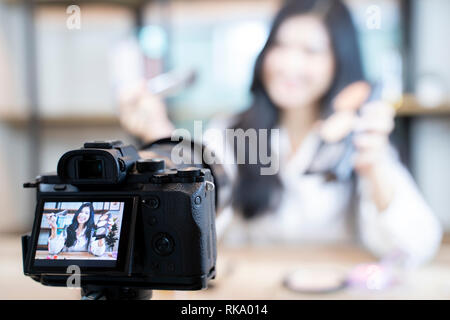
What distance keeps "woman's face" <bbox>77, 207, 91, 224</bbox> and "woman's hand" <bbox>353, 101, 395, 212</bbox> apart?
126cm

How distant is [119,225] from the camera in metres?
0.51

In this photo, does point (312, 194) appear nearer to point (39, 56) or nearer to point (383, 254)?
point (383, 254)

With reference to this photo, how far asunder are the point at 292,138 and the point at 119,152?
3.95ft

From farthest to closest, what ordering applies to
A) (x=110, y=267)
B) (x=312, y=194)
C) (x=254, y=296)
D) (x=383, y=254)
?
(x=312, y=194), (x=383, y=254), (x=254, y=296), (x=110, y=267)

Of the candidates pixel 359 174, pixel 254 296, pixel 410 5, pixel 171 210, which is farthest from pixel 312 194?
pixel 171 210

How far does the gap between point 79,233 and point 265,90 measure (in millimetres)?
1236

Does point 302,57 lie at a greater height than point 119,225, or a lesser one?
greater

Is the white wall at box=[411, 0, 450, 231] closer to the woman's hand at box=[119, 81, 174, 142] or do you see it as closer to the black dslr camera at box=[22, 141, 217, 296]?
the woman's hand at box=[119, 81, 174, 142]

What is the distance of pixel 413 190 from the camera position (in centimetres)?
165

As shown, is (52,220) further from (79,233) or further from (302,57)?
(302,57)

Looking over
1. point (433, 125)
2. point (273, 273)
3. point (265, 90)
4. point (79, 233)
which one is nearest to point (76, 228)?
point (79, 233)

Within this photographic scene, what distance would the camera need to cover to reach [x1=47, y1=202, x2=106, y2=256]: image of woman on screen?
0.51 meters

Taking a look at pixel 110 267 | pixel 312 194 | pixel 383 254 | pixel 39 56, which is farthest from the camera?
pixel 39 56
